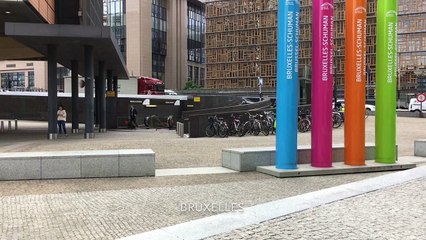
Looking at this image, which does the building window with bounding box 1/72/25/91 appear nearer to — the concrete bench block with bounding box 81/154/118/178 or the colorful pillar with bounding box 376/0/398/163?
the concrete bench block with bounding box 81/154/118/178

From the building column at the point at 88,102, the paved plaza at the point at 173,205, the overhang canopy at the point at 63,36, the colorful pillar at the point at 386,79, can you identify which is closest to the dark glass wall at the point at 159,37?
the overhang canopy at the point at 63,36

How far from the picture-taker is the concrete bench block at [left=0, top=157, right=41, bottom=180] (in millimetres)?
9688

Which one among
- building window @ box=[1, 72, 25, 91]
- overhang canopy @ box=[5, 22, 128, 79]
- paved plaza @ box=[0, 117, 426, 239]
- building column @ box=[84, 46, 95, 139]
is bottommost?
paved plaza @ box=[0, 117, 426, 239]

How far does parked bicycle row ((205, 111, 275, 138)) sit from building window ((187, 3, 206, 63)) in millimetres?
81515

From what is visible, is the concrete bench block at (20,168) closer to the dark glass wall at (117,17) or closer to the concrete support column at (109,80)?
the concrete support column at (109,80)

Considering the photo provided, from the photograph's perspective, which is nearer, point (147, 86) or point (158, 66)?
point (147, 86)

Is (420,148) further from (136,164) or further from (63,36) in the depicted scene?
(63,36)

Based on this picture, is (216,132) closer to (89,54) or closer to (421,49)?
(89,54)

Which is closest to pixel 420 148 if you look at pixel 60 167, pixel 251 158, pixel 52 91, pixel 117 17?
pixel 251 158

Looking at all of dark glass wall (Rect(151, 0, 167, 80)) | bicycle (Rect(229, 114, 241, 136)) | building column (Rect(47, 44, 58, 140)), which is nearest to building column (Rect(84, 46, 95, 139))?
building column (Rect(47, 44, 58, 140))

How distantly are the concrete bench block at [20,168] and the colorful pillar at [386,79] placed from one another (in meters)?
7.74

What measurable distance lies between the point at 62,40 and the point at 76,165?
12.4 m

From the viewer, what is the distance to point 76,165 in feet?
32.8

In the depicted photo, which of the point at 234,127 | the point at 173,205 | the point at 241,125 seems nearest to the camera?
the point at 173,205
